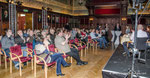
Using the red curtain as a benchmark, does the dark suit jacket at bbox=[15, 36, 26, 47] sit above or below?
below

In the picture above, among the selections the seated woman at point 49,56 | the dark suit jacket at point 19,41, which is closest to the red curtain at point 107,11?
the dark suit jacket at point 19,41

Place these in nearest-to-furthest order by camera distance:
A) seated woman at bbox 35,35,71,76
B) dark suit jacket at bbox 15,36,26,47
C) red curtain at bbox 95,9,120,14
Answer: seated woman at bbox 35,35,71,76 < dark suit jacket at bbox 15,36,26,47 < red curtain at bbox 95,9,120,14

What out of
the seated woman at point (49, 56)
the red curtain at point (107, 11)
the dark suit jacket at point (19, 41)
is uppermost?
the red curtain at point (107, 11)

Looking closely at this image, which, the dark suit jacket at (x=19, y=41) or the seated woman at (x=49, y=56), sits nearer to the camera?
the seated woman at (x=49, y=56)

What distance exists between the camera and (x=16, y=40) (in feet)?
17.3

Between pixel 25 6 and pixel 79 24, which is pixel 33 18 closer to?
pixel 25 6

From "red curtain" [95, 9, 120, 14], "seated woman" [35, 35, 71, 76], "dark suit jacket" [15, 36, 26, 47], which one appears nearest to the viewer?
"seated woman" [35, 35, 71, 76]

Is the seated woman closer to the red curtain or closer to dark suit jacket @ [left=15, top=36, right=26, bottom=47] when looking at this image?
dark suit jacket @ [left=15, top=36, right=26, bottom=47]

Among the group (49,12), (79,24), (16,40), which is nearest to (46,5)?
(49,12)

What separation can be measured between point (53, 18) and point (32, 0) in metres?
3.38

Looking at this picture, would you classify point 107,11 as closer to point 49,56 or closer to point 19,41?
point 19,41

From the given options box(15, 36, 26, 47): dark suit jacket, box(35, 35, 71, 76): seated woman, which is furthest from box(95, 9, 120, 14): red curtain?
box(35, 35, 71, 76): seated woman

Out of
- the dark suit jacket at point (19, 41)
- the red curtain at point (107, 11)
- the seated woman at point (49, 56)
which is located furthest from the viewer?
the red curtain at point (107, 11)

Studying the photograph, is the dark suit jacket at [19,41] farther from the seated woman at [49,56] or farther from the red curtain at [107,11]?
the red curtain at [107,11]
